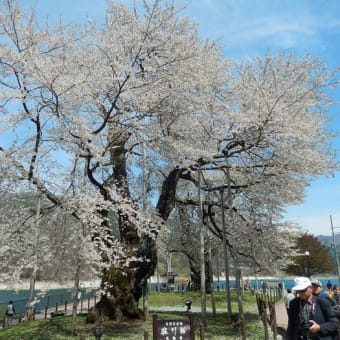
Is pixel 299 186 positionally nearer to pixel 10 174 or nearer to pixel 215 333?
pixel 215 333

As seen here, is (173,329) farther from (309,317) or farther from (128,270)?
(128,270)

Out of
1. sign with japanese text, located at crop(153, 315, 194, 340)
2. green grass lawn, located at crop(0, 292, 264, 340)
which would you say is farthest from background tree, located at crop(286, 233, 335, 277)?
sign with japanese text, located at crop(153, 315, 194, 340)

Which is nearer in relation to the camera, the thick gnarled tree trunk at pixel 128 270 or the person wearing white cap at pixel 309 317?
the person wearing white cap at pixel 309 317

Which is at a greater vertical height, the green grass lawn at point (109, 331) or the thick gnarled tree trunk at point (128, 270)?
the thick gnarled tree trunk at point (128, 270)

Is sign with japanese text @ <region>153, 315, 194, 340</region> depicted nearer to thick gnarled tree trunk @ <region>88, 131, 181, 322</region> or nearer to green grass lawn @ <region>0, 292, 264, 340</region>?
green grass lawn @ <region>0, 292, 264, 340</region>

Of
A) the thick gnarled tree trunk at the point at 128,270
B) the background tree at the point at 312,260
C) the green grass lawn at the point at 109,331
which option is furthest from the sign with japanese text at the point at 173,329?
the background tree at the point at 312,260

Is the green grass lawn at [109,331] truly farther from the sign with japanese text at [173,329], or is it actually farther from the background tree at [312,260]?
the background tree at [312,260]

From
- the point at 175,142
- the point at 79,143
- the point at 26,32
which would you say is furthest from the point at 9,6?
the point at 175,142

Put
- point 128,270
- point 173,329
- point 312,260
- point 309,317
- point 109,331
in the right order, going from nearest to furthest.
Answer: point 309,317 < point 173,329 < point 109,331 < point 128,270 < point 312,260

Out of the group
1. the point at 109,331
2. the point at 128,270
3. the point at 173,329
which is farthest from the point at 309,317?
the point at 128,270

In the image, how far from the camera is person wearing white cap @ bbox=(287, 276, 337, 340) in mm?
3775

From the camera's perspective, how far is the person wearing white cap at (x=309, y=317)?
3.78 meters

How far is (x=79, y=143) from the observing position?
388 inches

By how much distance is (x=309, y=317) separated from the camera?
390 centimetres
